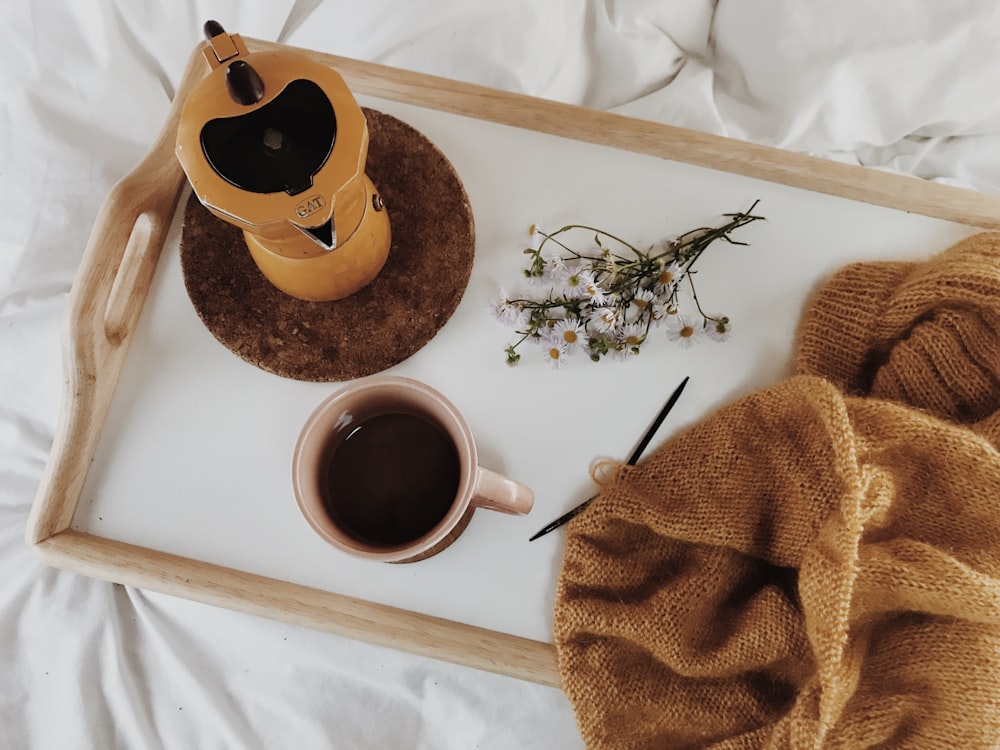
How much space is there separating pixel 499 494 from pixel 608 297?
15cm

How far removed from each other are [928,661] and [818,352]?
0.65 feet

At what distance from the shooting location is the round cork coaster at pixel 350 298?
512 mm

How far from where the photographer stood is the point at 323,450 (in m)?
0.45

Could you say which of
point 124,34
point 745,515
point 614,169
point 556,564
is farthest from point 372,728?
point 124,34

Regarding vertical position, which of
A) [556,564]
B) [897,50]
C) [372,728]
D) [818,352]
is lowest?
[372,728]

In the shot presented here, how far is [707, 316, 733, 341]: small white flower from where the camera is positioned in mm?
523

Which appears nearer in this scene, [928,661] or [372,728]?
[928,661]

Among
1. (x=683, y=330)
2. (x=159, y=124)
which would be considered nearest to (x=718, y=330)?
(x=683, y=330)

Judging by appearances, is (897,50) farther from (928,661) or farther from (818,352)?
(928,661)

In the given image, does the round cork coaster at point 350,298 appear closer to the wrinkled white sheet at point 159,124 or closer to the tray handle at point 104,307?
the tray handle at point 104,307

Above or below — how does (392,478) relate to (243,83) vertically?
below

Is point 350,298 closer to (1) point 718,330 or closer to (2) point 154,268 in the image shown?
(2) point 154,268

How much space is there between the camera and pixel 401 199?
0.53 meters

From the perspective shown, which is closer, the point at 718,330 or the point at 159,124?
the point at 718,330
